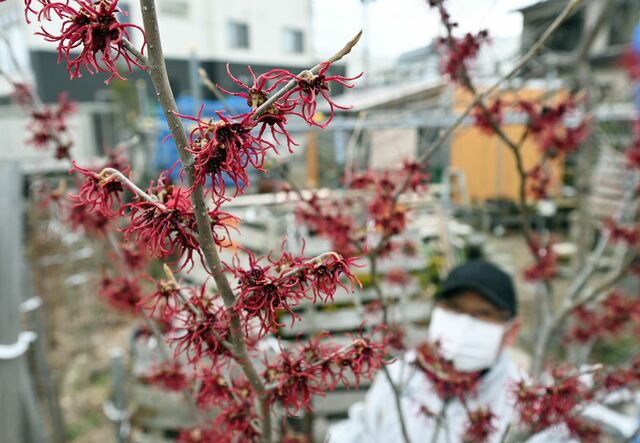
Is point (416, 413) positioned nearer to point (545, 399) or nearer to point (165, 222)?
point (545, 399)

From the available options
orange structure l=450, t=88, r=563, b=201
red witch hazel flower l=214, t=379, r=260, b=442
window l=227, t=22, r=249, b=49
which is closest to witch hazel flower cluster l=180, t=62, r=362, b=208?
red witch hazel flower l=214, t=379, r=260, b=442

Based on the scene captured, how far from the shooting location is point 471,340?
2160 millimetres

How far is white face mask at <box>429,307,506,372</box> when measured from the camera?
2.15 metres

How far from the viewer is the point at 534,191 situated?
7.67 feet

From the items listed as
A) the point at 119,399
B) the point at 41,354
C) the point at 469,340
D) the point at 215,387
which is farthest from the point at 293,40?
the point at 41,354

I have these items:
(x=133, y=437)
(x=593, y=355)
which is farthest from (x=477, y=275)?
(x=593, y=355)

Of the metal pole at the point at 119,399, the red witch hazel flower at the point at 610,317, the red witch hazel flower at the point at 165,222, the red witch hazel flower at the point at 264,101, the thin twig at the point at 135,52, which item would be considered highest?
the thin twig at the point at 135,52

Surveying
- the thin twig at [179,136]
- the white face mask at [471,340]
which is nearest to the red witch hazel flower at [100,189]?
the thin twig at [179,136]

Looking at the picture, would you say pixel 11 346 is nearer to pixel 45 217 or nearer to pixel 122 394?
pixel 122 394

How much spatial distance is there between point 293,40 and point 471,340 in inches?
91.2

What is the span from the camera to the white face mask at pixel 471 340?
2.15 metres

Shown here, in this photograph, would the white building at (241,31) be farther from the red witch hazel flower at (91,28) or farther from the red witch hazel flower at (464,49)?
the red witch hazel flower at (91,28)

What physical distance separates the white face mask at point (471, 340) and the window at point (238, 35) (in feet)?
7.96

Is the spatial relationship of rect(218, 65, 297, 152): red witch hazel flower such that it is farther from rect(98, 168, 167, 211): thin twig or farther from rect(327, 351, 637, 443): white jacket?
rect(327, 351, 637, 443): white jacket
